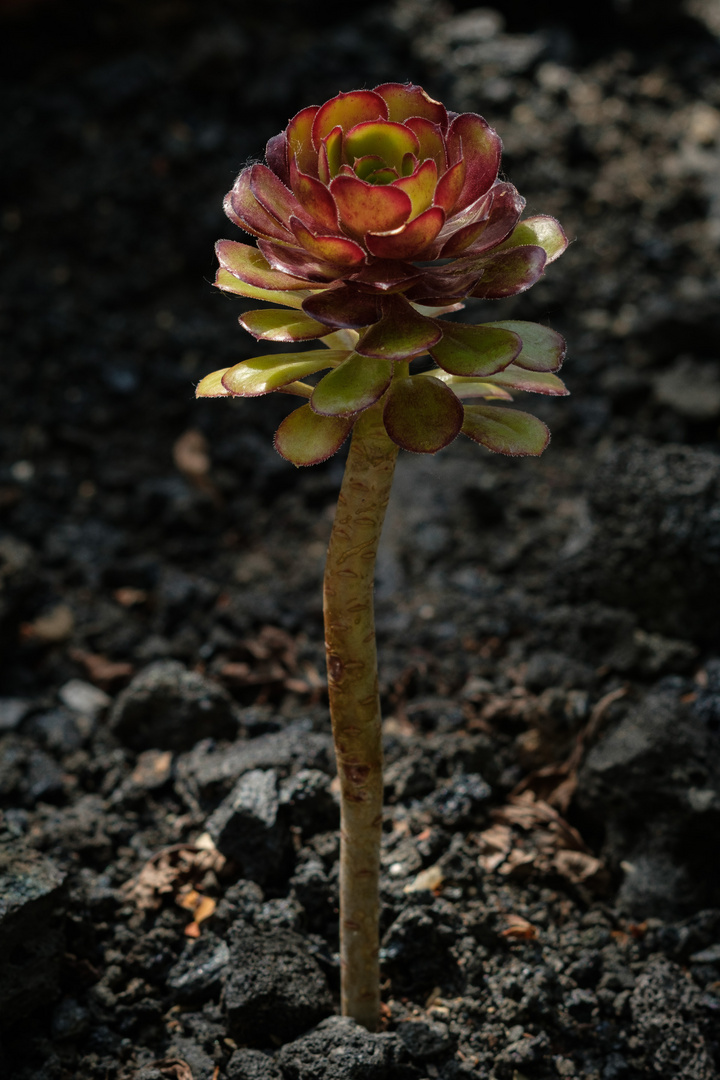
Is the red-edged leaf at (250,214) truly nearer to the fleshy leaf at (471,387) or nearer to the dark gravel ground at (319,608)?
the fleshy leaf at (471,387)

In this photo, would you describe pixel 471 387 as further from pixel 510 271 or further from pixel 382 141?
pixel 382 141

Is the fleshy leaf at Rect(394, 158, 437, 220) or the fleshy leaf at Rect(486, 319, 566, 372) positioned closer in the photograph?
the fleshy leaf at Rect(394, 158, 437, 220)

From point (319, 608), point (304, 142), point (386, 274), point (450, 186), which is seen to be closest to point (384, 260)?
point (386, 274)

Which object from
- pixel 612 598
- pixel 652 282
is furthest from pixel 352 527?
pixel 652 282

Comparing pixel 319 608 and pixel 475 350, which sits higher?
pixel 475 350

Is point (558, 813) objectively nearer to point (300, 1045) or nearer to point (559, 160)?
point (300, 1045)

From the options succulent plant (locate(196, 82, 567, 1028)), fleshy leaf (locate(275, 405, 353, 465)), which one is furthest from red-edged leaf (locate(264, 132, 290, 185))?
fleshy leaf (locate(275, 405, 353, 465))

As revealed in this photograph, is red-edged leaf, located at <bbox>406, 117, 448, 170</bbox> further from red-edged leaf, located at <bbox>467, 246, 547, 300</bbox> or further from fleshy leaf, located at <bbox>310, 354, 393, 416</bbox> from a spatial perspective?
fleshy leaf, located at <bbox>310, 354, 393, 416</bbox>

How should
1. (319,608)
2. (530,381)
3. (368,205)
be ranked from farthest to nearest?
(319,608)
(530,381)
(368,205)
